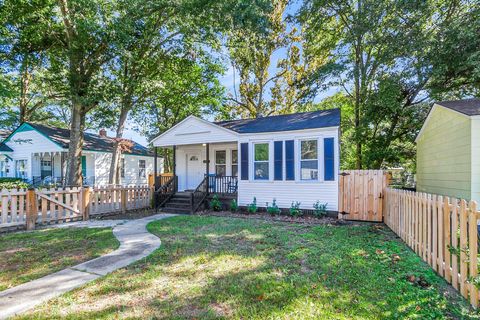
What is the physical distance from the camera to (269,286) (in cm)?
357

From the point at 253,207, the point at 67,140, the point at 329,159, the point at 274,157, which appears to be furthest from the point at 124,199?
the point at 67,140

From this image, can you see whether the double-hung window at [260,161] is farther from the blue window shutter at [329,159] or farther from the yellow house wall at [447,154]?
the yellow house wall at [447,154]

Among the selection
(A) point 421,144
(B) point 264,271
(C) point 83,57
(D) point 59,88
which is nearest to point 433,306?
(B) point 264,271

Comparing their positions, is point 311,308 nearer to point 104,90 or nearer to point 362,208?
point 362,208

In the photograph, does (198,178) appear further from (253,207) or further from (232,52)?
(232,52)

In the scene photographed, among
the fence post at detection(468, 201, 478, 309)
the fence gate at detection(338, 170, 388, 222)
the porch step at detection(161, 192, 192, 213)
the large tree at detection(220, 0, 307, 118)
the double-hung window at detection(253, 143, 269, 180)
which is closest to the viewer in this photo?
the fence post at detection(468, 201, 478, 309)

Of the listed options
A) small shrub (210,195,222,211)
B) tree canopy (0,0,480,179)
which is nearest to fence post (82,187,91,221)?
tree canopy (0,0,480,179)

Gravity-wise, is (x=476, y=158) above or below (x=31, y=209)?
above

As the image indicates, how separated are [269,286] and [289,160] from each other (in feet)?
22.6

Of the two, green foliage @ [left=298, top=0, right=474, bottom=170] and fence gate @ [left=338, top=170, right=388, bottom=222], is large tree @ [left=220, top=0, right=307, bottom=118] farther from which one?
fence gate @ [left=338, top=170, right=388, bottom=222]

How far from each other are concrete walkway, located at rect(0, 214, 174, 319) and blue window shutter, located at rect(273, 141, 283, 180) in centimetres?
546

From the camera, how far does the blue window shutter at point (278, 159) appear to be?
1021 centimetres

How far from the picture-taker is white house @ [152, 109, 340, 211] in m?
9.44

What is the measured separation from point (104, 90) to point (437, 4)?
17001mm
